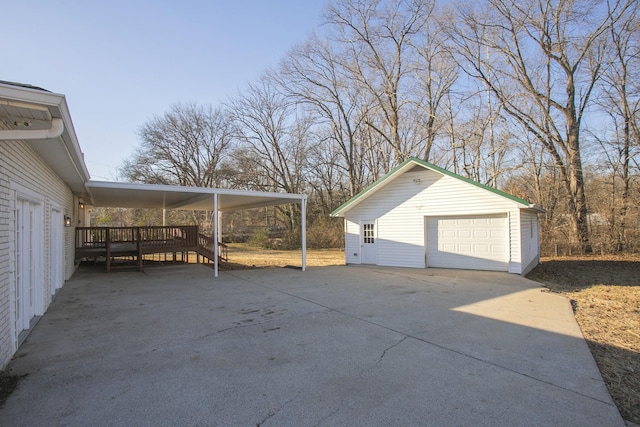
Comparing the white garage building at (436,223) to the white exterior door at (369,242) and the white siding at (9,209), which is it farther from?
the white siding at (9,209)

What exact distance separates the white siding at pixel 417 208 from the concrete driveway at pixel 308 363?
384 centimetres

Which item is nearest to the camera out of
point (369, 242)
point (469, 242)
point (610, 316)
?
point (610, 316)

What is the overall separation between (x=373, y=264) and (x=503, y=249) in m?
4.54

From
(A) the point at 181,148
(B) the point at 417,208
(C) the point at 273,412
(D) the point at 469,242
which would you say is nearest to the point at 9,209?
(C) the point at 273,412

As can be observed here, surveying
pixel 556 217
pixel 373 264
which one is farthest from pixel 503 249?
pixel 556 217

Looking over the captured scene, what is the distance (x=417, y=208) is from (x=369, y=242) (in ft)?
7.78

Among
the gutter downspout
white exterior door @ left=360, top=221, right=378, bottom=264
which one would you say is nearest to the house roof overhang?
the gutter downspout

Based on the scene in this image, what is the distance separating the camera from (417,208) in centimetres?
1241

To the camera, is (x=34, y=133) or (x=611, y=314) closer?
(x=34, y=133)

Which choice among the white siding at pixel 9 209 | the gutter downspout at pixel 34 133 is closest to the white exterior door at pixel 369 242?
the white siding at pixel 9 209

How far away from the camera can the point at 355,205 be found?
45.7 feet

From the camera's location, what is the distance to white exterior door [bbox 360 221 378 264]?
44.3 feet

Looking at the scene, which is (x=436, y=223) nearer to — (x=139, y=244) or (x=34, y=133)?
(x=139, y=244)

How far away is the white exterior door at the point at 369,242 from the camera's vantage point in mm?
13495
